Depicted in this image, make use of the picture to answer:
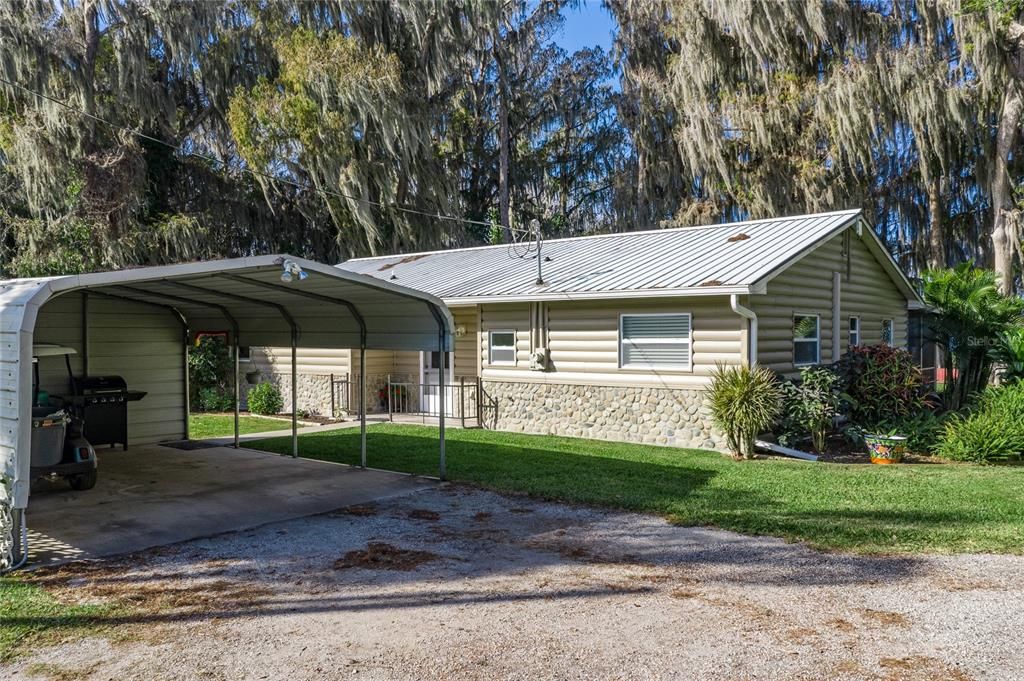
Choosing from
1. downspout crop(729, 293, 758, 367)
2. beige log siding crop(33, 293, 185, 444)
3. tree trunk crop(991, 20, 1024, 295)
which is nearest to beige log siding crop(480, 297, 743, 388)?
downspout crop(729, 293, 758, 367)

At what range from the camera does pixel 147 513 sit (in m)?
7.83

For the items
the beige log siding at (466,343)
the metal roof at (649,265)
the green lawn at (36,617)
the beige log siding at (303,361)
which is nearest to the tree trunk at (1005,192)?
the metal roof at (649,265)

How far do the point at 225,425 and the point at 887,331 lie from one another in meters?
13.4

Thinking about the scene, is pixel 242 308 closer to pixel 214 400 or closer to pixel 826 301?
pixel 214 400

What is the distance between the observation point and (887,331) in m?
16.4

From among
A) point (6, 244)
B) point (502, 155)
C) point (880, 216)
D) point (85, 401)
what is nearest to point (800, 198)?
point (880, 216)

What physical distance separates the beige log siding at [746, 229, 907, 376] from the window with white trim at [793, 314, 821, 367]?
0.13m

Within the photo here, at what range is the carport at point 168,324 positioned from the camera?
5.66m

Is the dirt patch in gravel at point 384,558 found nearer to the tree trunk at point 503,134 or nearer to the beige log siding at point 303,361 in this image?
the beige log siding at point 303,361

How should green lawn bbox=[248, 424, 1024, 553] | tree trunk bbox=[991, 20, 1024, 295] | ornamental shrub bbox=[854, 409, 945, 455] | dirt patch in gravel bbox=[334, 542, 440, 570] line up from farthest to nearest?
1. tree trunk bbox=[991, 20, 1024, 295]
2. ornamental shrub bbox=[854, 409, 945, 455]
3. green lawn bbox=[248, 424, 1024, 553]
4. dirt patch in gravel bbox=[334, 542, 440, 570]

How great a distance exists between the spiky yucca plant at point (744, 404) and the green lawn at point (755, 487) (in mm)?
483

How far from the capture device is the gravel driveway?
4.24 metres

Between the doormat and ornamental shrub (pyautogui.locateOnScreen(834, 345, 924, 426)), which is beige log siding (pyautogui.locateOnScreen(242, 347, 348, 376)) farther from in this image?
ornamental shrub (pyautogui.locateOnScreen(834, 345, 924, 426))

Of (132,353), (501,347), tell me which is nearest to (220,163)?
(132,353)
